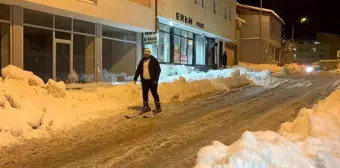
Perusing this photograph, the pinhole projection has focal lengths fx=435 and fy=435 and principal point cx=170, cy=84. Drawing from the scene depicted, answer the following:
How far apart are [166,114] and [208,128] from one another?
2541mm

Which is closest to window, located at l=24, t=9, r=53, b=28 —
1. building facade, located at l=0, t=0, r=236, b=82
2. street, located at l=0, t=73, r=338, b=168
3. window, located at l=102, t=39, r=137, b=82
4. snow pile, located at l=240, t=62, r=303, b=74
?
building facade, located at l=0, t=0, r=236, b=82

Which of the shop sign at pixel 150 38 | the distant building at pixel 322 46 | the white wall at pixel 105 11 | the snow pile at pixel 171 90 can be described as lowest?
the snow pile at pixel 171 90

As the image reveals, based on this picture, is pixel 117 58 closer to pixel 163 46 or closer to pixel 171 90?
pixel 163 46

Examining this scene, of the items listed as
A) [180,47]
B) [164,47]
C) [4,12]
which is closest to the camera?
[4,12]

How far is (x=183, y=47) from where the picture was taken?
Result: 32656mm

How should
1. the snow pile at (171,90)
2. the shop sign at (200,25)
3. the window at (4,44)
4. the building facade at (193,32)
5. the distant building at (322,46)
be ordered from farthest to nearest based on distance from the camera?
the distant building at (322,46) → the shop sign at (200,25) → the building facade at (193,32) → the window at (4,44) → the snow pile at (171,90)

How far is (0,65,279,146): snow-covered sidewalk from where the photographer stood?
9.37 m

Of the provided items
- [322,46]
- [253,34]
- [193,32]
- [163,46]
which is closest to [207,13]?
[193,32]

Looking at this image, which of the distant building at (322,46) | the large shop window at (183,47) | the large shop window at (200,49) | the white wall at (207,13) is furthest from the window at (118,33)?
the distant building at (322,46)

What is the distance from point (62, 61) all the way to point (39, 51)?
164cm

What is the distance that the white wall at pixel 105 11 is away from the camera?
1603 cm

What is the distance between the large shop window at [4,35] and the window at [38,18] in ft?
3.20

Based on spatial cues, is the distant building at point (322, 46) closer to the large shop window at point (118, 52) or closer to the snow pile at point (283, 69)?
the snow pile at point (283, 69)

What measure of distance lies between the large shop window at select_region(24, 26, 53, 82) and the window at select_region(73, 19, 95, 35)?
1.96 m
